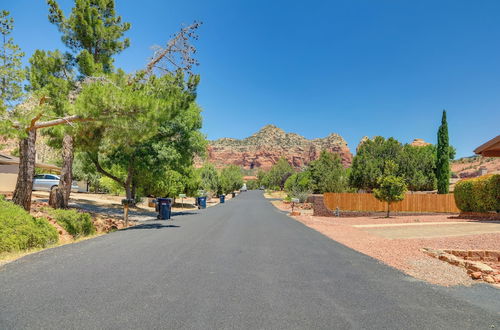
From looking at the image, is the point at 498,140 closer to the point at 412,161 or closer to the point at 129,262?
the point at 129,262

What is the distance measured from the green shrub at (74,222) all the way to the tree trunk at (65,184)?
2588 millimetres

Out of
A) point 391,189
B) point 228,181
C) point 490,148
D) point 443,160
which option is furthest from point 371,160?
point 228,181

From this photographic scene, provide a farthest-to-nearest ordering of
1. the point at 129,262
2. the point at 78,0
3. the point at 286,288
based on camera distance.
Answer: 1. the point at 78,0
2. the point at 129,262
3. the point at 286,288

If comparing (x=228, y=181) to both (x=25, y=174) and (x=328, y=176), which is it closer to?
(x=328, y=176)

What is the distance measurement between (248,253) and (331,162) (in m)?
41.7

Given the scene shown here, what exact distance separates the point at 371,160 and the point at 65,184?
3787 centimetres

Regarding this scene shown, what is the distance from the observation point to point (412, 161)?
149 ft

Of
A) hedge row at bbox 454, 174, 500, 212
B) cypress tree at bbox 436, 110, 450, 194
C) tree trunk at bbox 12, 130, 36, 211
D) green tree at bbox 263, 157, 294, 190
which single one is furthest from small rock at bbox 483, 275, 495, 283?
green tree at bbox 263, 157, 294, 190

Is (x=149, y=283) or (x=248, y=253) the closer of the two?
(x=149, y=283)

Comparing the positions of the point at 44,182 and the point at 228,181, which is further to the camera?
the point at 228,181

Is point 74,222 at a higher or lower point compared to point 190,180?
lower

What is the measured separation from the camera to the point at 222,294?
5.41 meters

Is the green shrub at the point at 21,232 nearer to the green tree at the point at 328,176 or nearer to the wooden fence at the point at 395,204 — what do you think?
the wooden fence at the point at 395,204

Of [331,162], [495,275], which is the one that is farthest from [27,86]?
[331,162]
